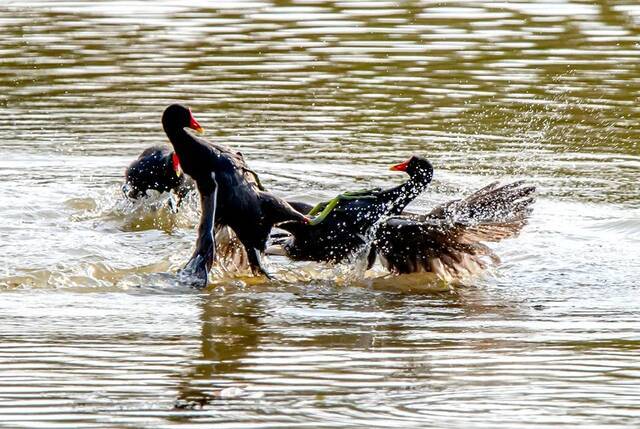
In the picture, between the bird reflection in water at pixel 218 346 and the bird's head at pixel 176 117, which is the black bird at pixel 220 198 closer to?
the bird's head at pixel 176 117

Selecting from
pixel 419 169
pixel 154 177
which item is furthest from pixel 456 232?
pixel 154 177

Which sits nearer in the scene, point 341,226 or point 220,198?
point 220,198

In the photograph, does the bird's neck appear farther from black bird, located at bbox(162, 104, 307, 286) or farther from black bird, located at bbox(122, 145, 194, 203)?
black bird, located at bbox(122, 145, 194, 203)

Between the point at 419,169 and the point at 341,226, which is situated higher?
the point at 419,169

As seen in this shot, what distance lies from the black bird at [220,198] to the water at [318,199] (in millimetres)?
273

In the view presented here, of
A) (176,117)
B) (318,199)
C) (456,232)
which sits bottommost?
(318,199)

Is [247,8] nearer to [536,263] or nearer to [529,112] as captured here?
[529,112]

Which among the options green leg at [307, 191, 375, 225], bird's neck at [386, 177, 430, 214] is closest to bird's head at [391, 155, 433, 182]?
bird's neck at [386, 177, 430, 214]

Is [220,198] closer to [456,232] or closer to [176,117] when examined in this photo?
[176,117]

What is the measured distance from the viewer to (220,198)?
855 cm

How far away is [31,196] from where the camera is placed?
10531 millimetres

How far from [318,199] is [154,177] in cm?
121

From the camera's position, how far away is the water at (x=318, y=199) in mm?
6086

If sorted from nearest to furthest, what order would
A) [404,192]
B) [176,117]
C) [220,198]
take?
[176,117] < [220,198] < [404,192]
